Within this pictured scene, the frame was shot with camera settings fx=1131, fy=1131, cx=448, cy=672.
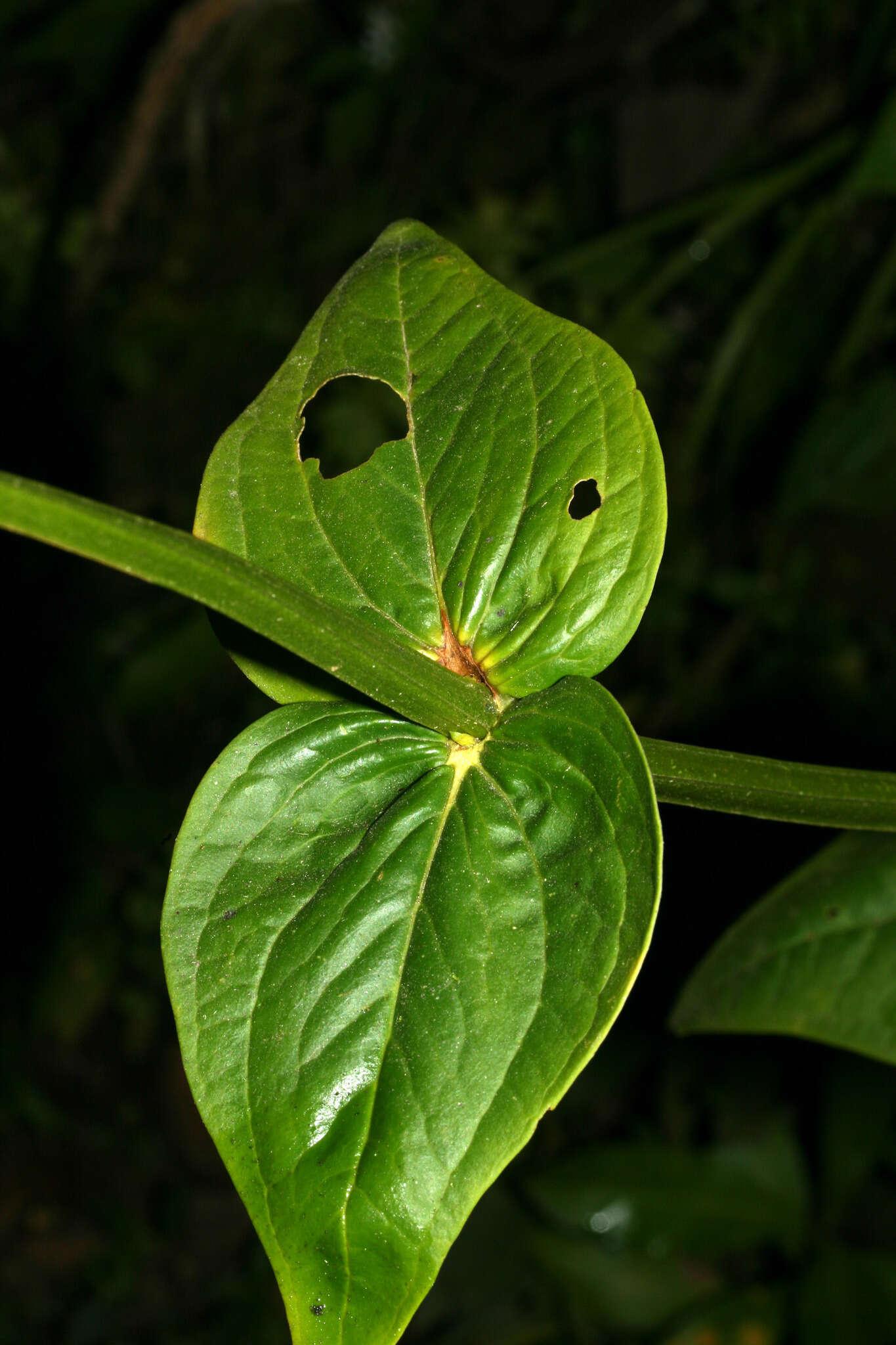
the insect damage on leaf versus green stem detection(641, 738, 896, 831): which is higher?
the insect damage on leaf

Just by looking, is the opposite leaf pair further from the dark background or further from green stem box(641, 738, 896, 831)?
the dark background

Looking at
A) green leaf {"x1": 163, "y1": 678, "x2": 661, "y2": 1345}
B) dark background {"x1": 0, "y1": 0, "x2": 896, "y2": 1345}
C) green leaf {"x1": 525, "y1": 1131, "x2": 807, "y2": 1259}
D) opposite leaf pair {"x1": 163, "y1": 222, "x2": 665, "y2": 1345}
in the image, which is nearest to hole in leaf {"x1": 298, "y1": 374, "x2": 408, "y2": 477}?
dark background {"x1": 0, "y1": 0, "x2": 896, "y2": 1345}

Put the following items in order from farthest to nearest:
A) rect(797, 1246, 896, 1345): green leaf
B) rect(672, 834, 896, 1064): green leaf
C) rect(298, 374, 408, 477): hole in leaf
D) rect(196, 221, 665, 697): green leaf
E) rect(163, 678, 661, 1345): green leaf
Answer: rect(298, 374, 408, 477): hole in leaf → rect(797, 1246, 896, 1345): green leaf → rect(672, 834, 896, 1064): green leaf → rect(196, 221, 665, 697): green leaf → rect(163, 678, 661, 1345): green leaf

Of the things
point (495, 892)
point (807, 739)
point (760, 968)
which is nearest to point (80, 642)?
point (807, 739)

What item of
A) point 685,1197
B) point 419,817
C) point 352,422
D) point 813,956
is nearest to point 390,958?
point 419,817

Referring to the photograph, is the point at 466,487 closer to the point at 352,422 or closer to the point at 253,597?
the point at 253,597

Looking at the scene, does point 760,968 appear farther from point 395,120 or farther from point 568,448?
point 395,120
